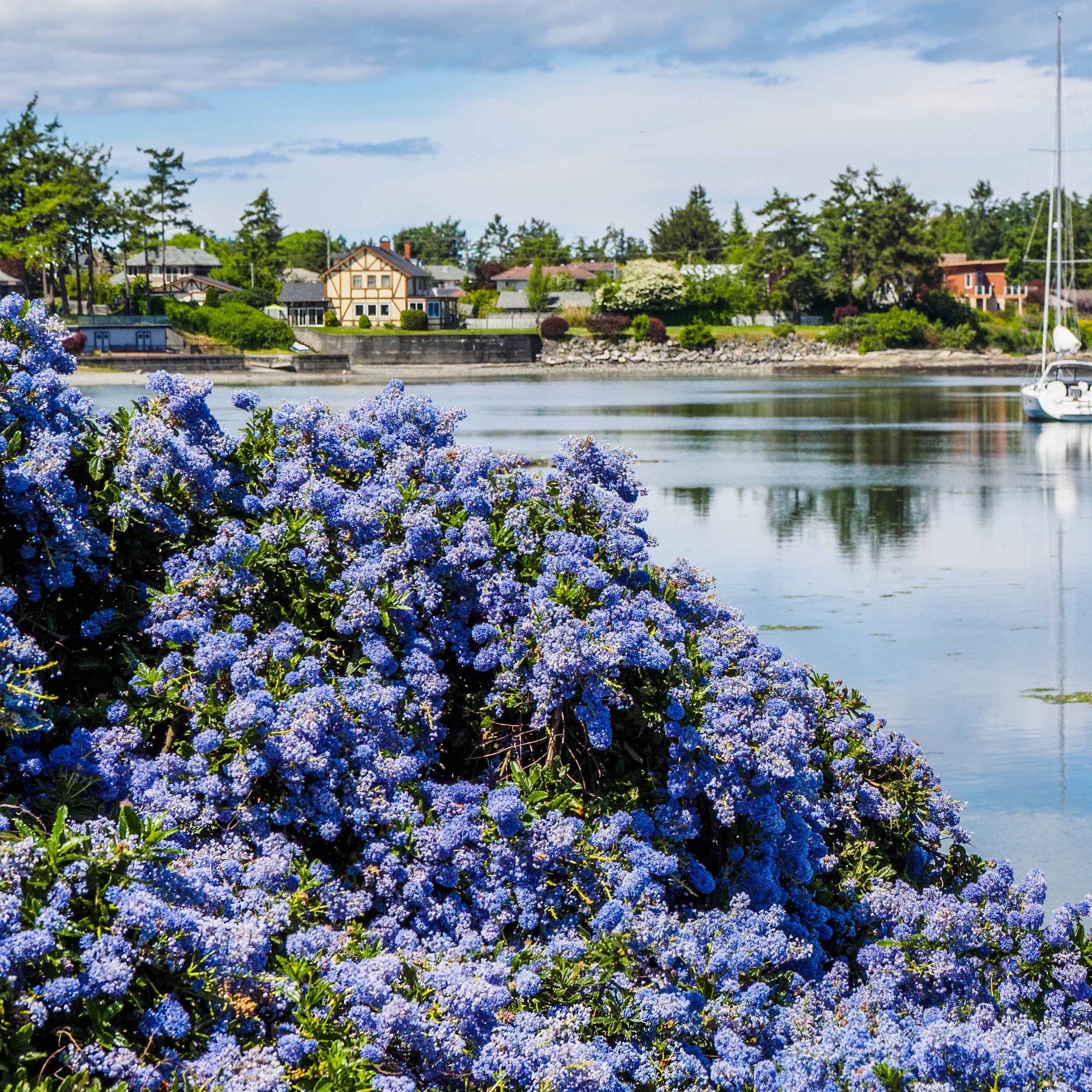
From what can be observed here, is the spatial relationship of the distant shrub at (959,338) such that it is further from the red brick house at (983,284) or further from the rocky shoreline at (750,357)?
the red brick house at (983,284)

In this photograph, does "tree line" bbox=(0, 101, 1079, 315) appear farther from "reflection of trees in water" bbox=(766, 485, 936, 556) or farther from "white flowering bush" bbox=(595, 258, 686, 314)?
"reflection of trees in water" bbox=(766, 485, 936, 556)

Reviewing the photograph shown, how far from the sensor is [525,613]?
19.2ft

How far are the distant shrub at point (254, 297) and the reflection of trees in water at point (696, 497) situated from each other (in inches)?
3231

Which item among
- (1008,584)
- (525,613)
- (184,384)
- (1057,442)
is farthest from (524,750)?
(1057,442)

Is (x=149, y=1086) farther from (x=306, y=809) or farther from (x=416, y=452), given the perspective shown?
(x=416, y=452)

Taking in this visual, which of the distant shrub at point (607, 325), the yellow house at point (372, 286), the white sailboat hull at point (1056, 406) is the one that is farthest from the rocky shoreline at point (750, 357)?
the white sailboat hull at point (1056, 406)

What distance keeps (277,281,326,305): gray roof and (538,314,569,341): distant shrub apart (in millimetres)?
17996

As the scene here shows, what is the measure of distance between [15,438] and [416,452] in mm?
1946

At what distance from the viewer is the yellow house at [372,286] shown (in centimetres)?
11450

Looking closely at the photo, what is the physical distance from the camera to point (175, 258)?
11288 cm

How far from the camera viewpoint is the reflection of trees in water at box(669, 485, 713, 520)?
73.4 ft

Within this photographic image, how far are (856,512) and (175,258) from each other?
9977cm

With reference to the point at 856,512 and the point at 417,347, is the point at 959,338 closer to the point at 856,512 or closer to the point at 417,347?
the point at 417,347

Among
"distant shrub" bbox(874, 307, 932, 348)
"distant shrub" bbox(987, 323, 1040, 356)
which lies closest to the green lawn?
"distant shrub" bbox(874, 307, 932, 348)
